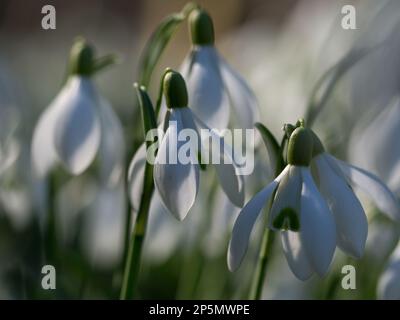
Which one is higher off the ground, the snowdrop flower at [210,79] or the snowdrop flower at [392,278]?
the snowdrop flower at [210,79]

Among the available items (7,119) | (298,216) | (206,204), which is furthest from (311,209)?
(7,119)

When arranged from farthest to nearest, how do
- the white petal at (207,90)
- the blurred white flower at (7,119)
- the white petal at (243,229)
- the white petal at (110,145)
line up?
the blurred white flower at (7,119) → the white petal at (110,145) → the white petal at (207,90) → the white petal at (243,229)

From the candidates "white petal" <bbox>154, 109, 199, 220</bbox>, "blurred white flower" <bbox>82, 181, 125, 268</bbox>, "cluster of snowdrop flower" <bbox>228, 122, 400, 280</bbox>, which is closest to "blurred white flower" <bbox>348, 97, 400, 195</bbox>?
"cluster of snowdrop flower" <bbox>228, 122, 400, 280</bbox>

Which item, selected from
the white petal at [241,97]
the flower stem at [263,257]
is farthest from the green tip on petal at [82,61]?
the flower stem at [263,257]

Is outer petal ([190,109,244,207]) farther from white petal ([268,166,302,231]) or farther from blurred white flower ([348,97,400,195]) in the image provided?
blurred white flower ([348,97,400,195])

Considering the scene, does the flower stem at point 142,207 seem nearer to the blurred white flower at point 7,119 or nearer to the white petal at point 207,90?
the white petal at point 207,90

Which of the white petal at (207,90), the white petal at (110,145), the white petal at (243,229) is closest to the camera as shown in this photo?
the white petal at (243,229)

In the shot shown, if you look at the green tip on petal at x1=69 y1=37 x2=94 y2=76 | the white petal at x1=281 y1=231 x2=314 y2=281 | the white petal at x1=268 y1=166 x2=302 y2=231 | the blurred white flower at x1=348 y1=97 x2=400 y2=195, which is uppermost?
the green tip on petal at x1=69 y1=37 x2=94 y2=76
